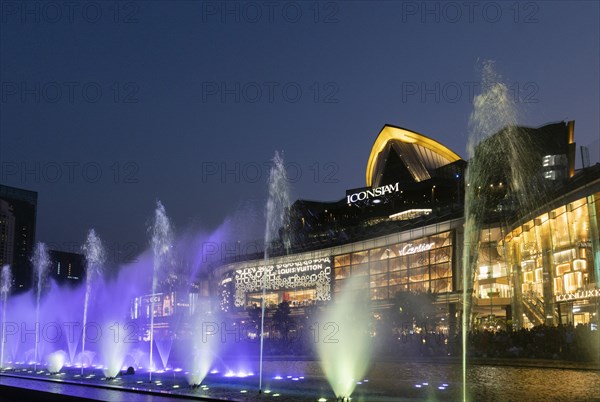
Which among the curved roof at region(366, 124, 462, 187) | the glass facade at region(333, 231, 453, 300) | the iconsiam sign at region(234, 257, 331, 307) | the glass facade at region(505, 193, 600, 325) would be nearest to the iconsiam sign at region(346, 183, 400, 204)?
the curved roof at region(366, 124, 462, 187)

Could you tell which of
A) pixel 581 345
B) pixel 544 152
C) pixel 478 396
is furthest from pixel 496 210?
pixel 478 396

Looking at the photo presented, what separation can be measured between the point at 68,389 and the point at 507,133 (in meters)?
68.7

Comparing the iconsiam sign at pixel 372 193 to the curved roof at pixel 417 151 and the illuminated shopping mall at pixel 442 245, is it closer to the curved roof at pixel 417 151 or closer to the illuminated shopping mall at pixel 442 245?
the illuminated shopping mall at pixel 442 245

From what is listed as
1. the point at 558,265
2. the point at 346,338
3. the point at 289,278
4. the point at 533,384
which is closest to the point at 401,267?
the point at 346,338

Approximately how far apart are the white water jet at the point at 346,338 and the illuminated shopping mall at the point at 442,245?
4.12ft

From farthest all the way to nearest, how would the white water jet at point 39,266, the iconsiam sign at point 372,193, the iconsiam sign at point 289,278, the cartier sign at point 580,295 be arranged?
1. the iconsiam sign at point 372,193
2. the iconsiam sign at point 289,278
3. the white water jet at point 39,266
4. the cartier sign at point 580,295

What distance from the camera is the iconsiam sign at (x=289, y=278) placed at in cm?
6781

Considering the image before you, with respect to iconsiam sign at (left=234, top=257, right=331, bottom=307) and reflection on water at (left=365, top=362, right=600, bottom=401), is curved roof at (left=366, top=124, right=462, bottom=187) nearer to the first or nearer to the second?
iconsiam sign at (left=234, top=257, right=331, bottom=307)

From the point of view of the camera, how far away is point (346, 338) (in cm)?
4584

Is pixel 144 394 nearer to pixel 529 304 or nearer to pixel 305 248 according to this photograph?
pixel 529 304

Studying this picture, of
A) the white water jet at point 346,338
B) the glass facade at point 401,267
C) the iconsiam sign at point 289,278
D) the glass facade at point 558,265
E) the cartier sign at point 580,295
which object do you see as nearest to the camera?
the white water jet at point 346,338

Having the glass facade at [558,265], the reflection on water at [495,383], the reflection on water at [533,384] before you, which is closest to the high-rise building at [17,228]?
the glass facade at [558,265]

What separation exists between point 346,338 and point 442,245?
571 inches

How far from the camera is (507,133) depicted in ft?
247
